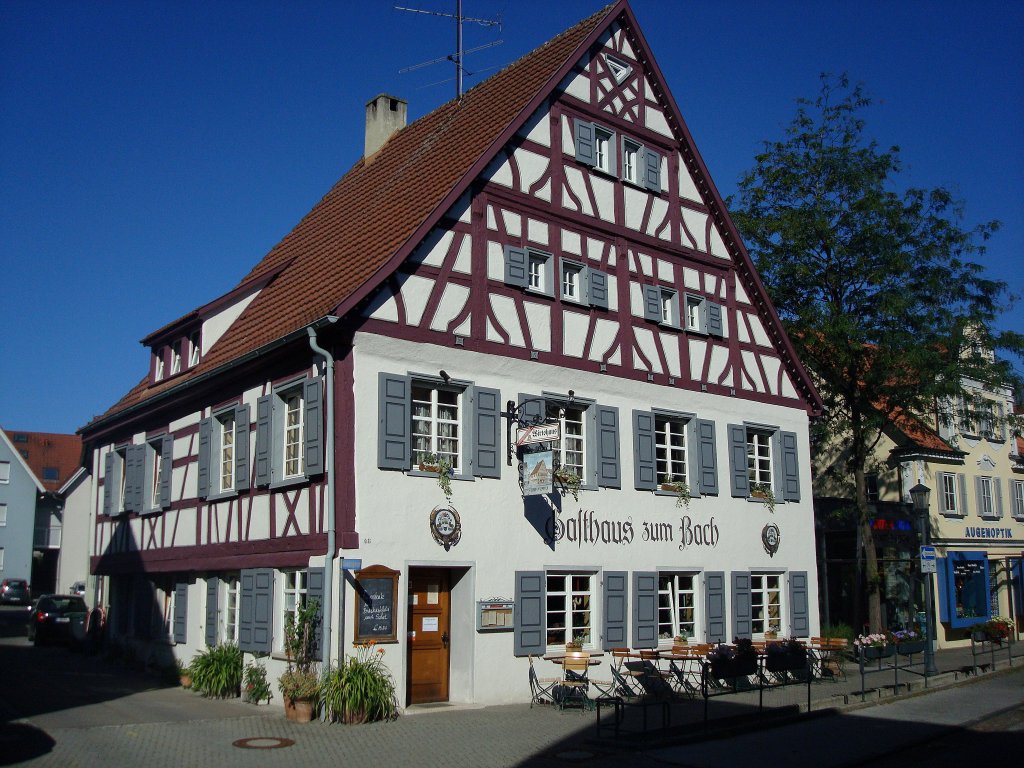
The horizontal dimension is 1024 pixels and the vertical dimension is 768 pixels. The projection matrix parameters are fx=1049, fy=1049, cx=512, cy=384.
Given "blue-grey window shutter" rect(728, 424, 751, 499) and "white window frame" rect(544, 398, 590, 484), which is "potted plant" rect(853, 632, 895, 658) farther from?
"white window frame" rect(544, 398, 590, 484)

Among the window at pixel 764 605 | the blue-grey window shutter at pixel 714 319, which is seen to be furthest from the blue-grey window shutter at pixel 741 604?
the blue-grey window shutter at pixel 714 319

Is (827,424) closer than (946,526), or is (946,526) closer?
(827,424)

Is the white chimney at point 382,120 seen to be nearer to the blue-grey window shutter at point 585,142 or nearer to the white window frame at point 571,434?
the blue-grey window shutter at point 585,142

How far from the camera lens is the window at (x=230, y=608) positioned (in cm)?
1783

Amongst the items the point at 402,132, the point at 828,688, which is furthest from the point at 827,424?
the point at 402,132

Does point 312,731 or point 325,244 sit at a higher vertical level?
point 325,244

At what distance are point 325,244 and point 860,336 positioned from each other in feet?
41.3

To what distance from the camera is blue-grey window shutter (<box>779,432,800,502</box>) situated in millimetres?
21781

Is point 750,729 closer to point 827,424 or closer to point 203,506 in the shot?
point 203,506

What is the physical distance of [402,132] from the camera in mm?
23750

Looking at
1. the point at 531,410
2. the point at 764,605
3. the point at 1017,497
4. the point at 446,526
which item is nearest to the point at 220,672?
the point at 446,526

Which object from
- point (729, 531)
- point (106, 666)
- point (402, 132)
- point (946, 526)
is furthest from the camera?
point (946, 526)

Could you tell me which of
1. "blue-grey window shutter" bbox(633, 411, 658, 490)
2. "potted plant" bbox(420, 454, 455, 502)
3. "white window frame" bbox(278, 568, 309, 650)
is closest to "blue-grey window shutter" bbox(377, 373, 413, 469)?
"potted plant" bbox(420, 454, 455, 502)

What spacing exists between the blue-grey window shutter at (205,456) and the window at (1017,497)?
87.0ft
